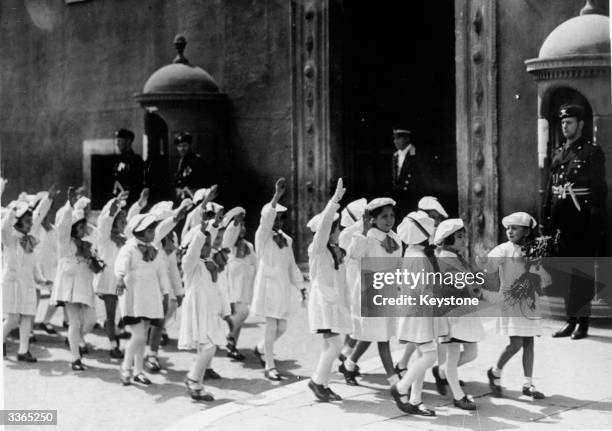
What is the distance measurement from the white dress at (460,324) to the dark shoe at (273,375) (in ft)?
6.58

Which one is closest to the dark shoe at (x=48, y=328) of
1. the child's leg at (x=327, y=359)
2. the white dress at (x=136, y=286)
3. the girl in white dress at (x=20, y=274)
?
the girl in white dress at (x=20, y=274)

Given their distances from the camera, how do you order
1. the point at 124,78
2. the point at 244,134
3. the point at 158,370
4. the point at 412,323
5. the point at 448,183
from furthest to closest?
the point at 124,78 → the point at 244,134 → the point at 448,183 → the point at 158,370 → the point at 412,323

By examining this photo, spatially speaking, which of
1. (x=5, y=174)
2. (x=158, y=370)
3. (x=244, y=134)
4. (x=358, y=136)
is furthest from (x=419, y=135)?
(x=5, y=174)

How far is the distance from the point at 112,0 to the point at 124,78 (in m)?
1.27

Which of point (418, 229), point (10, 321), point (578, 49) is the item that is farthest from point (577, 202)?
point (10, 321)

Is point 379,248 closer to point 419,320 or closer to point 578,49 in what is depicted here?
point 419,320

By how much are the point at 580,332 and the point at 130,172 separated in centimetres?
754

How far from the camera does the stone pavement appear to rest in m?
7.79

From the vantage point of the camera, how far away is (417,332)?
810cm

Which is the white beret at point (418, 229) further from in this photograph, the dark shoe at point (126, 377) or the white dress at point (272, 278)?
the dark shoe at point (126, 377)

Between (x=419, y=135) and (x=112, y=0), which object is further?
(x=112, y=0)

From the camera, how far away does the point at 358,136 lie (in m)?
14.6

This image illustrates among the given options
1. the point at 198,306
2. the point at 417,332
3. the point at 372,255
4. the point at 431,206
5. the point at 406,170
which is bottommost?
the point at 417,332

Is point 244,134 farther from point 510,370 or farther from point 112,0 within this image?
point 510,370
